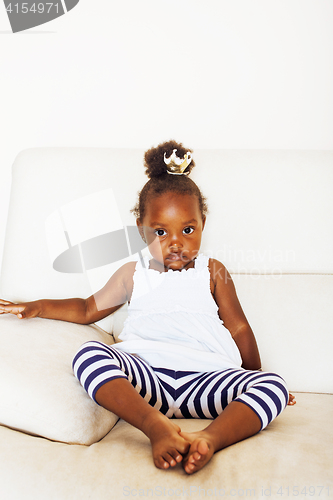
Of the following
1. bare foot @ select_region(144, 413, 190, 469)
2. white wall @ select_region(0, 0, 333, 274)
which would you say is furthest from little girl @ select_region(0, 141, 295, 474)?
white wall @ select_region(0, 0, 333, 274)

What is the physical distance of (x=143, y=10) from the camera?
4.97ft

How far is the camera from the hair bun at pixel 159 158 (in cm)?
115

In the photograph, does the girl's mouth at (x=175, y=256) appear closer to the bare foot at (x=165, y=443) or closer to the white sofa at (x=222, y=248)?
the white sofa at (x=222, y=248)

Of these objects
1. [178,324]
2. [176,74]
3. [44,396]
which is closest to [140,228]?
[178,324]

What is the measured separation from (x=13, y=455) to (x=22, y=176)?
869 mm

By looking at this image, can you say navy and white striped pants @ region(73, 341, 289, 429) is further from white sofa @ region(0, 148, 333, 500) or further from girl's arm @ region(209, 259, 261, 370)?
girl's arm @ region(209, 259, 261, 370)

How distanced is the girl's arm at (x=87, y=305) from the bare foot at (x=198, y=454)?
544 mm

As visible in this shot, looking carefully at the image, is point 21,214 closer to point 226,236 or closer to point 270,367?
point 226,236

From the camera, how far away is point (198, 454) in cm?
57

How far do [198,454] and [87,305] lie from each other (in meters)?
0.60

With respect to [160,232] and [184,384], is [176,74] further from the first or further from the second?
[184,384]

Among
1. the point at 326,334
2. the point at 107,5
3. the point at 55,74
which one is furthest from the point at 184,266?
the point at 107,5

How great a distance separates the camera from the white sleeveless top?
3.01ft

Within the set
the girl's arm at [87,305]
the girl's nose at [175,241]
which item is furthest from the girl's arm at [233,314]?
the girl's arm at [87,305]
